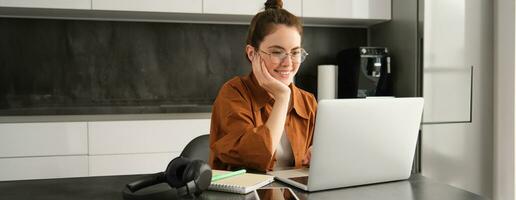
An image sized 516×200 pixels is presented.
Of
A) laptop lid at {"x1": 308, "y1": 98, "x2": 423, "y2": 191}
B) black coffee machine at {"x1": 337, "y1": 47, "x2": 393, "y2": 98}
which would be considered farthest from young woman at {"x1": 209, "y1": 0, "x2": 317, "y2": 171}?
black coffee machine at {"x1": 337, "y1": 47, "x2": 393, "y2": 98}

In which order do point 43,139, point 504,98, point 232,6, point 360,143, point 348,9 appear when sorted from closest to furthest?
1. point 360,143
2. point 43,139
3. point 504,98
4. point 232,6
5. point 348,9

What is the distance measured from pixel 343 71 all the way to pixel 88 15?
170cm

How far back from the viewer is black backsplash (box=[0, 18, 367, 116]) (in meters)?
3.09

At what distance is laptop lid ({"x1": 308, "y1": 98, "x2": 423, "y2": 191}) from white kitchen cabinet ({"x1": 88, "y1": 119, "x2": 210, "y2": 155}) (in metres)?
1.83

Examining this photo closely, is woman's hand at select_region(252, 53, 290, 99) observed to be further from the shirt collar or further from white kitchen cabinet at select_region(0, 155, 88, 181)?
white kitchen cabinet at select_region(0, 155, 88, 181)

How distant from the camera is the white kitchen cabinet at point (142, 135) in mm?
2678

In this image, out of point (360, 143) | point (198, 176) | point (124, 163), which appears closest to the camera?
point (198, 176)

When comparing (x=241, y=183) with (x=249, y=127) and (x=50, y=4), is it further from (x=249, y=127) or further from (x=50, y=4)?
(x=50, y=4)

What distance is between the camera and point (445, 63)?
2.81 metres

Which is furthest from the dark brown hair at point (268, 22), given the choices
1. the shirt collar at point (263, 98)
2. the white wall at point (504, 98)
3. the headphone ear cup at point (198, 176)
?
the white wall at point (504, 98)

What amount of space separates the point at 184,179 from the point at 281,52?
56 cm

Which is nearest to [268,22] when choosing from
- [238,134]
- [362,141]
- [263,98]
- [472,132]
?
[263,98]

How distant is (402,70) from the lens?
3045mm

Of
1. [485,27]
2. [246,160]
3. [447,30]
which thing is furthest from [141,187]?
[485,27]
